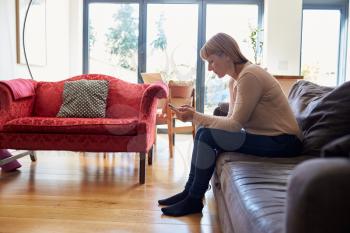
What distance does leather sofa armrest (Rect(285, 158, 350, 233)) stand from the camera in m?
0.49

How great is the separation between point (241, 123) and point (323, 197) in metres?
1.22

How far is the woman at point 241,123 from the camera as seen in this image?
169 centimetres

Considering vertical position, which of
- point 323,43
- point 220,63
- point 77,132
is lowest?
point 77,132

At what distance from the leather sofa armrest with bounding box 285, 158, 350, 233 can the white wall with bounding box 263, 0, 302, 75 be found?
15.1ft

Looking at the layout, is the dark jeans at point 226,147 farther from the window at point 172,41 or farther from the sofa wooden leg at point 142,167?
the window at point 172,41

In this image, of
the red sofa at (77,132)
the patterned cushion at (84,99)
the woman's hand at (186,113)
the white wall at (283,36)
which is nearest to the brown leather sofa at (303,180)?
the woman's hand at (186,113)

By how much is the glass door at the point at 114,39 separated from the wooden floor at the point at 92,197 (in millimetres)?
2344

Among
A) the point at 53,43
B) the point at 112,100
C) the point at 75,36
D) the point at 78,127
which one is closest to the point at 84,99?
the point at 112,100

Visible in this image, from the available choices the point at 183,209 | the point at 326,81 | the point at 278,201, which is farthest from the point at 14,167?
the point at 326,81

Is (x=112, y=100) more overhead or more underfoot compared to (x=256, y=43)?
more underfoot

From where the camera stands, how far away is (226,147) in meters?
1.83

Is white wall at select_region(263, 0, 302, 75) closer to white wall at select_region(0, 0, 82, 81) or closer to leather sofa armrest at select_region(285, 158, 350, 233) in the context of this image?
white wall at select_region(0, 0, 82, 81)

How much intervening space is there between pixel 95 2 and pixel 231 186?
195 inches

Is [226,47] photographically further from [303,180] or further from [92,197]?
[303,180]
